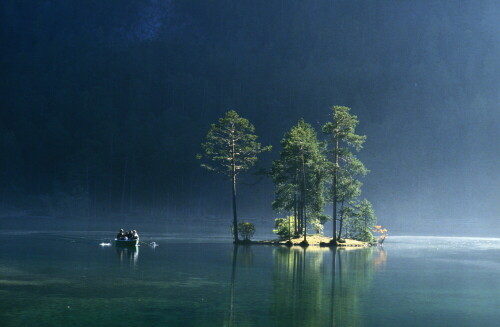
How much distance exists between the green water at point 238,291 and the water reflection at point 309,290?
0.05 metres

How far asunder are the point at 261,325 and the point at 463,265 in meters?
33.4

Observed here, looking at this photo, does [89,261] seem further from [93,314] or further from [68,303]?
[93,314]

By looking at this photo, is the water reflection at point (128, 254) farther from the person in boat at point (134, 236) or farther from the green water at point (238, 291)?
the person in boat at point (134, 236)

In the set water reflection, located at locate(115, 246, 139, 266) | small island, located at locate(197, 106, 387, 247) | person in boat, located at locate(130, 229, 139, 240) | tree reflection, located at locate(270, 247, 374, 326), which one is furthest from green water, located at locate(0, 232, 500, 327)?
small island, located at locate(197, 106, 387, 247)

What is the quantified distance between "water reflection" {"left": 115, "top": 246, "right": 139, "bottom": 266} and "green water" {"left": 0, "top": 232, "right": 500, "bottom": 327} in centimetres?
28

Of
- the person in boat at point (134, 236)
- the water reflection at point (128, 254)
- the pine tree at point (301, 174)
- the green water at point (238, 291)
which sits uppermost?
the pine tree at point (301, 174)

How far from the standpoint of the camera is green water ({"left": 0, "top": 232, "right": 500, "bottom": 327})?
880 inches

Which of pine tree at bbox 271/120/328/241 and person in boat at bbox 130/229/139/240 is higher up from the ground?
pine tree at bbox 271/120/328/241

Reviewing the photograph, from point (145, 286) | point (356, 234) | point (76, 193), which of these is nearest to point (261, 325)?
point (145, 286)

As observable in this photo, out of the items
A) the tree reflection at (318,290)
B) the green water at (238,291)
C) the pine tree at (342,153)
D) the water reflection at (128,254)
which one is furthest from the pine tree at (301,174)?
the green water at (238,291)

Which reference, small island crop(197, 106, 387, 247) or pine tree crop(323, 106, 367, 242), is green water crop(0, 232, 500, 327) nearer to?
small island crop(197, 106, 387, 247)

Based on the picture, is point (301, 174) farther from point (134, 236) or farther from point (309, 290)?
point (309, 290)

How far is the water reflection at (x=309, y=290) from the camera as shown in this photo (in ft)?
73.6

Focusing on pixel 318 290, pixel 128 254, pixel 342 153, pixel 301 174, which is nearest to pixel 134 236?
pixel 128 254
